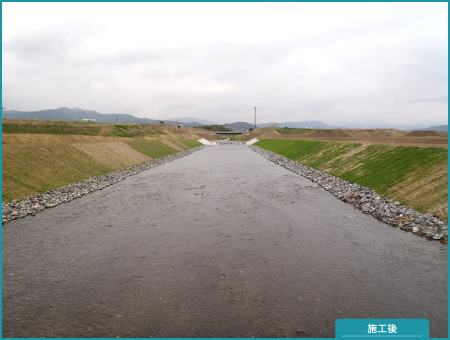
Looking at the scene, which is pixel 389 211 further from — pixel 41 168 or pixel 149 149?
pixel 149 149

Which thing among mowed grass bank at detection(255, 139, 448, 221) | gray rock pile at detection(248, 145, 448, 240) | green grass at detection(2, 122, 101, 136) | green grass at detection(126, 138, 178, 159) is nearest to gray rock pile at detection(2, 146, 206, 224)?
gray rock pile at detection(248, 145, 448, 240)

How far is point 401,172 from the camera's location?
30297mm

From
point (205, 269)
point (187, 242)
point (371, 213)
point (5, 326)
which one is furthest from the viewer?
point (371, 213)

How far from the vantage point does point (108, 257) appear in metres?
16.1

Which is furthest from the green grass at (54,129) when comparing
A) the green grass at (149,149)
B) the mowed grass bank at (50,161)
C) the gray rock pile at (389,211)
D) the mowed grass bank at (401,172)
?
the gray rock pile at (389,211)

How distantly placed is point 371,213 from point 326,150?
39.7 metres

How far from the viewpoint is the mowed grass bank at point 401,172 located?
22.9 meters

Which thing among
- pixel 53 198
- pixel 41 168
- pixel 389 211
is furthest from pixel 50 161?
pixel 389 211

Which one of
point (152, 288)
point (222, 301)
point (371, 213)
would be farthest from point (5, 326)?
point (371, 213)

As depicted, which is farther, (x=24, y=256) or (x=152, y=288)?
(x=24, y=256)

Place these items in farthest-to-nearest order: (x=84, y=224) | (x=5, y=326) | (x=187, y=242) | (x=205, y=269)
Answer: (x=84, y=224) → (x=187, y=242) → (x=205, y=269) → (x=5, y=326)

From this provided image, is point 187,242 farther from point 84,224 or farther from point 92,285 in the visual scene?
point 84,224

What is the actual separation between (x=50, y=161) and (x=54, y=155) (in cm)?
286

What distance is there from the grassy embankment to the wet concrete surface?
939 cm
